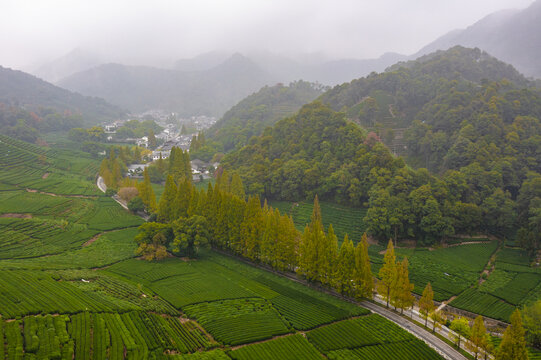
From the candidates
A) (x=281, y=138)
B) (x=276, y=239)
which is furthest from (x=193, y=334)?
(x=281, y=138)

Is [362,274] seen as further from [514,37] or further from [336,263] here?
[514,37]

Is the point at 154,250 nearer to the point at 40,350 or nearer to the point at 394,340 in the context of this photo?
the point at 40,350

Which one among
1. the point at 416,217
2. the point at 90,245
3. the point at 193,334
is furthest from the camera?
the point at 416,217

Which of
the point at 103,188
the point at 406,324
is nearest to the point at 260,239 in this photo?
the point at 406,324

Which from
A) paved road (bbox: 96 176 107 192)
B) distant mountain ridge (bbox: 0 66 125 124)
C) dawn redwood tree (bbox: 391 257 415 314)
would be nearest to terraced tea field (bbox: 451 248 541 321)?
dawn redwood tree (bbox: 391 257 415 314)

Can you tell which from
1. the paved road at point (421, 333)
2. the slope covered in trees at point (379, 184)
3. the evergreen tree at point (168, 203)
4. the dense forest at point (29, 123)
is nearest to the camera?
the paved road at point (421, 333)

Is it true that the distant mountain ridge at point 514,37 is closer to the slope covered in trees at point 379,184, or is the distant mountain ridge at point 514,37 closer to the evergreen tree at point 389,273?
the slope covered in trees at point 379,184

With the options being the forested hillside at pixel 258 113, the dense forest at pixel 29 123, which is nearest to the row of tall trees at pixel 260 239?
the forested hillside at pixel 258 113
